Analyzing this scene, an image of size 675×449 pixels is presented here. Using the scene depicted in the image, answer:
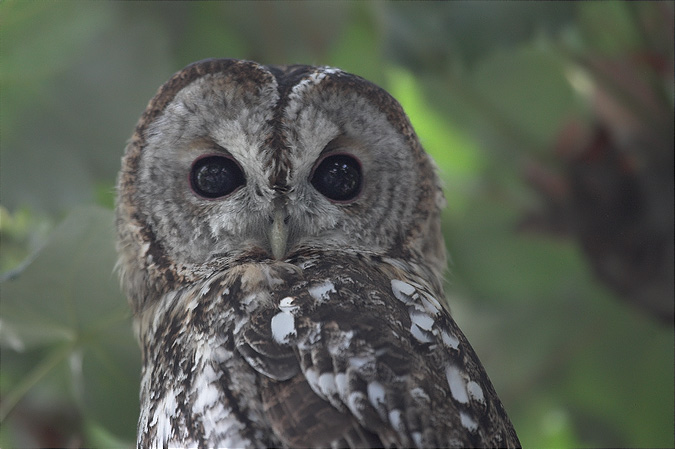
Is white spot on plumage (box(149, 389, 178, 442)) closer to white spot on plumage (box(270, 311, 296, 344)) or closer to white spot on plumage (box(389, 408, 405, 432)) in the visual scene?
white spot on plumage (box(270, 311, 296, 344))

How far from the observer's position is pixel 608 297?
1.75 m

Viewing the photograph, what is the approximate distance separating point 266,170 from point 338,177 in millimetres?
160

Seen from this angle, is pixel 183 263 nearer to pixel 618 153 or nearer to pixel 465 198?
pixel 465 198

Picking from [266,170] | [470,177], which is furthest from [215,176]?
[470,177]

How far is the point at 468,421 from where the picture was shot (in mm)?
1006

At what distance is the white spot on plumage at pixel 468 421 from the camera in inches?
39.3

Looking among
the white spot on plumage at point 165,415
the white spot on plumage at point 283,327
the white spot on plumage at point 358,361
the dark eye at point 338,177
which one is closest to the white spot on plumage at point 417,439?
Answer: the white spot on plumage at point 358,361

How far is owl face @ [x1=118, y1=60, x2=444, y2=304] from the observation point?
1.23 m

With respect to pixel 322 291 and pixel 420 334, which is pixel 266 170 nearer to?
pixel 322 291

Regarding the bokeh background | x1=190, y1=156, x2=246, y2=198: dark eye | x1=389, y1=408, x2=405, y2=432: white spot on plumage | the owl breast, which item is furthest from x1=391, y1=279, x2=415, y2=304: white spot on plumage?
the bokeh background

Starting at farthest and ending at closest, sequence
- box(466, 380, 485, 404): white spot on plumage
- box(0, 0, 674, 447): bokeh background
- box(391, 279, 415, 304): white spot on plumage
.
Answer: box(0, 0, 674, 447): bokeh background
box(391, 279, 415, 304): white spot on plumage
box(466, 380, 485, 404): white spot on plumage

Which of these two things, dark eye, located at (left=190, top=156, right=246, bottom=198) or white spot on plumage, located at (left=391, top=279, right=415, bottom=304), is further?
dark eye, located at (left=190, top=156, right=246, bottom=198)

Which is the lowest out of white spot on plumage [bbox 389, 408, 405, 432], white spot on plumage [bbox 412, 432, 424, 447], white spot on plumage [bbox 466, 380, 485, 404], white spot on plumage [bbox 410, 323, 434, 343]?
white spot on plumage [bbox 412, 432, 424, 447]

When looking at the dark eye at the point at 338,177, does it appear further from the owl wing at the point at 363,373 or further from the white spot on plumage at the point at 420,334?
the white spot on plumage at the point at 420,334
